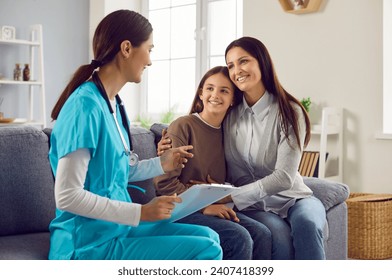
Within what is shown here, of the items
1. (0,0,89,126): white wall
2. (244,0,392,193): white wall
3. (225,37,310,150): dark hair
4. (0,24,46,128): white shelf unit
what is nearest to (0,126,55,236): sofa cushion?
(225,37,310,150): dark hair

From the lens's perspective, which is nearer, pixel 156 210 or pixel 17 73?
pixel 156 210

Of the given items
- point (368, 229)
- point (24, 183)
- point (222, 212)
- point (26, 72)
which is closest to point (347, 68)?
point (368, 229)

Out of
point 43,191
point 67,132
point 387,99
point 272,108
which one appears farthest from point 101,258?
point 387,99

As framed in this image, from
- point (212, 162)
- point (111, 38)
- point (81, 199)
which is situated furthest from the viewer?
point (212, 162)

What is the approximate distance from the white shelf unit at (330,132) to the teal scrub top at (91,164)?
217 cm

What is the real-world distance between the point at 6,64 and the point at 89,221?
11.8 ft

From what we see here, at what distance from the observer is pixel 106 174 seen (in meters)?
1.44

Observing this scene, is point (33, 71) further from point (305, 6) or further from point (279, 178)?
point (279, 178)

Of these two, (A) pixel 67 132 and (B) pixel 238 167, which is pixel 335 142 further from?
(A) pixel 67 132

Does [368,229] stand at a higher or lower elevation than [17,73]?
lower

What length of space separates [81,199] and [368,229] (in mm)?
2075

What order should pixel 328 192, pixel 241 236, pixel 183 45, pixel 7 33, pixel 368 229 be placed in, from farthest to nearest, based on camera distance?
pixel 183 45 → pixel 7 33 → pixel 368 229 → pixel 328 192 → pixel 241 236

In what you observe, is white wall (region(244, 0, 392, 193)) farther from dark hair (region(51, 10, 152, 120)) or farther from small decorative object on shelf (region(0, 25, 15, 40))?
dark hair (region(51, 10, 152, 120))

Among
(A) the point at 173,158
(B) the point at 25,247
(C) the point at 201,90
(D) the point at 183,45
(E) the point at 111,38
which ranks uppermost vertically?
(D) the point at 183,45
